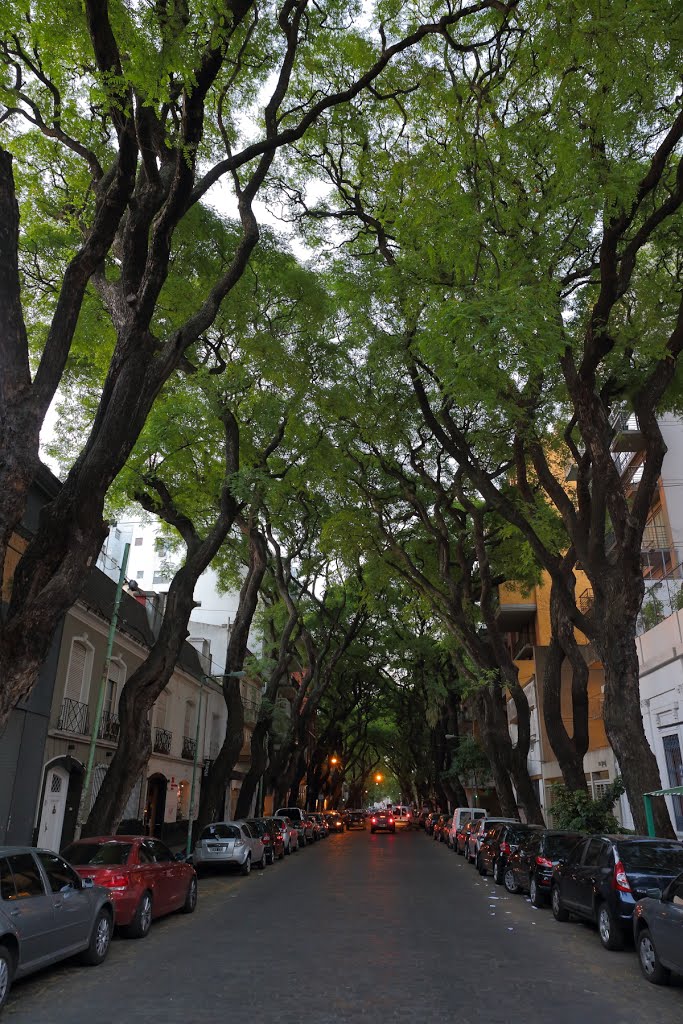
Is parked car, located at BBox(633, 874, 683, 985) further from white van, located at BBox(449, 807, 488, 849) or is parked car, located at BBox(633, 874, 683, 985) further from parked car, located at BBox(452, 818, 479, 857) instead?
white van, located at BBox(449, 807, 488, 849)

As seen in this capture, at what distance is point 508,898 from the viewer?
15.3 m

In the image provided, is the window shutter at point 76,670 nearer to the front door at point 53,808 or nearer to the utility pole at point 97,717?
the utility pole at point 97,717

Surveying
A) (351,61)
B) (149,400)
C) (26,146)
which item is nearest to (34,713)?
(149,400)

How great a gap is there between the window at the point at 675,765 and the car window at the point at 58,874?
51.6ft

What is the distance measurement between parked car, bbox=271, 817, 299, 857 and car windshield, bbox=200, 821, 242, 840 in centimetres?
672

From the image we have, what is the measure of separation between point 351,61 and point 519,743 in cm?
1837

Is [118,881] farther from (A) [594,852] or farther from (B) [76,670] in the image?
(B) [76,670]

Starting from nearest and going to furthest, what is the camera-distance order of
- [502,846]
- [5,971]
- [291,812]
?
[5,971]
[502,846]
[291,812]

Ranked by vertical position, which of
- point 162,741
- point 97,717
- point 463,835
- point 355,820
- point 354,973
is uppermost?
point 162,741

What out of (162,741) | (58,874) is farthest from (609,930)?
(162,741)

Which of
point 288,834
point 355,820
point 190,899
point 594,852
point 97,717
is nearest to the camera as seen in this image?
point 594,852

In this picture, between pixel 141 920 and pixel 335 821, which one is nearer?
pixel 141 920

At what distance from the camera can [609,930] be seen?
9.66 meters

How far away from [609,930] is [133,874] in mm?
6521
